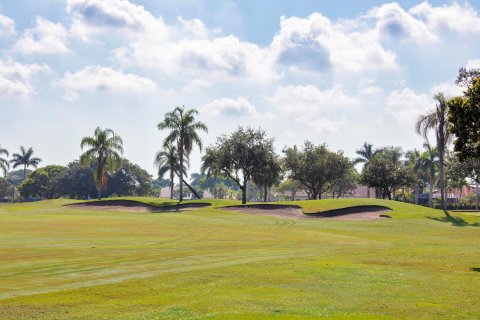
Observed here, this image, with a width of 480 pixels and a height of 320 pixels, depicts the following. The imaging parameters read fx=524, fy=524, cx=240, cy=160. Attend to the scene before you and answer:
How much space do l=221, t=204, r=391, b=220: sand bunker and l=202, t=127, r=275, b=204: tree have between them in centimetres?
1963

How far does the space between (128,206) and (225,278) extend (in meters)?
67.9

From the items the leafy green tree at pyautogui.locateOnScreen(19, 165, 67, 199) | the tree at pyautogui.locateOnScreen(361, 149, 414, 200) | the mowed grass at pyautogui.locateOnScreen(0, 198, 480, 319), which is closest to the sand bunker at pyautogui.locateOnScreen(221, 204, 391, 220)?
the mowed grass at pyautogui.locateOnScreen(0, 198, 480, 319)

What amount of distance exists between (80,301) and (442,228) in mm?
43612

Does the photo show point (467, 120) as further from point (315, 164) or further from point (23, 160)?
point (23, 160)

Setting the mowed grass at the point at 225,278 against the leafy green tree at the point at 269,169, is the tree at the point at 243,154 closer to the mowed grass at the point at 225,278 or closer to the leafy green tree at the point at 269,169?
the leafy green tree at the point at 269,169

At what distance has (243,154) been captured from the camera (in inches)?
3602

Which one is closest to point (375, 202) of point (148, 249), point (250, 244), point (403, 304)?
point (250, 244)

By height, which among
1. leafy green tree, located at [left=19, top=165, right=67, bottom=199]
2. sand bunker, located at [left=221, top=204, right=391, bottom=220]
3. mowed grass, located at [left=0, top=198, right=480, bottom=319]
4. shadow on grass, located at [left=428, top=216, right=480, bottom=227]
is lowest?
mowed grass, located at [left=0, top=198, right=480, bottom=319]

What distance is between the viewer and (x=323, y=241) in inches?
1393

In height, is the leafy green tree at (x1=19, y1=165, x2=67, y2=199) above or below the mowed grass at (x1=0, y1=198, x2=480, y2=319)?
above

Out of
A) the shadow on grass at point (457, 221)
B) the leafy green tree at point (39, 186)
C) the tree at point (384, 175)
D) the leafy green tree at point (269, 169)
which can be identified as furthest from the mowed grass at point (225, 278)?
the leafy green tree at point (39, 186)

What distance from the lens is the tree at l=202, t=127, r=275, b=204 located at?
3610 inches

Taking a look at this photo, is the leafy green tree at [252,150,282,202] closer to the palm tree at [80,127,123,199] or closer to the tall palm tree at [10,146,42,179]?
the palm tree at [80,127,123,199]

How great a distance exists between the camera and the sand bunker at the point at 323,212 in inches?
2491
